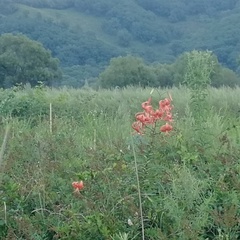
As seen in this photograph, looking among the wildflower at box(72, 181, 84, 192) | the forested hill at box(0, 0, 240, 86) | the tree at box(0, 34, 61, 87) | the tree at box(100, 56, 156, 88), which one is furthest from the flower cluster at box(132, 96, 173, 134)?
the forested hill at box(0, 0, 240, 86)

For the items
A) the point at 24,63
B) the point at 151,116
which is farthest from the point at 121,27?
the point at 151,116

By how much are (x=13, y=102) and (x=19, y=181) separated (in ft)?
17.8

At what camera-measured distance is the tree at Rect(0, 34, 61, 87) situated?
2950 centimetres

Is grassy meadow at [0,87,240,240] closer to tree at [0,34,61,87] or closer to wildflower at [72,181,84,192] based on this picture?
wildflower at [72,181,84,192]

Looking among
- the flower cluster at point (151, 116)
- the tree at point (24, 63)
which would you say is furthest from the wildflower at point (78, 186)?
the tree at point (24, 63)

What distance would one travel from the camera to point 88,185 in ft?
13.3

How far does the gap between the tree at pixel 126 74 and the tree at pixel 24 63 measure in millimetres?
3977

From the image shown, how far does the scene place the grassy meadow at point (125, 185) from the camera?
11.4 feet

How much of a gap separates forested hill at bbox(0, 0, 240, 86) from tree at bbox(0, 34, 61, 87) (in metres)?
10.6

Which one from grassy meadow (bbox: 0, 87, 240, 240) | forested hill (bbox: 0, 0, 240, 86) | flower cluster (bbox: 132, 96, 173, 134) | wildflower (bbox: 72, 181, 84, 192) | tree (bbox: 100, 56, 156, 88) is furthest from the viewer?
forested hill (bbox: 0, 0, 240, 86)

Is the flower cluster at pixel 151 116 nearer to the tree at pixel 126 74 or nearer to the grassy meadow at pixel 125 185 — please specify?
the grassy meadow at pixel 125 185

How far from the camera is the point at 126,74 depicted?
1065 inches

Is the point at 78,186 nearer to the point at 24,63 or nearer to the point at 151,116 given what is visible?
the point at 151,116

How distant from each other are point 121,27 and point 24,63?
100 feet
